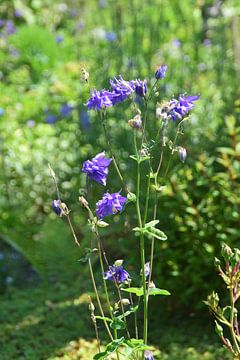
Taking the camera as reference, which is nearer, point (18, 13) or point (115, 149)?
point (115, 149)

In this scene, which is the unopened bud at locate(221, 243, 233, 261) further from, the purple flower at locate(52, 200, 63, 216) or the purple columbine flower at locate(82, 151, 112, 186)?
the purple flower at locate(52, 200, 63, 216)

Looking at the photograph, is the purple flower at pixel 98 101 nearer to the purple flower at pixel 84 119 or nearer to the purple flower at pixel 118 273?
the purple flower at pixel 118 273

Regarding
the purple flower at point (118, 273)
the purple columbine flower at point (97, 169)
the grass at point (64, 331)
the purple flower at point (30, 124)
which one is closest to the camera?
the purple columbine flower at point (97, 169)

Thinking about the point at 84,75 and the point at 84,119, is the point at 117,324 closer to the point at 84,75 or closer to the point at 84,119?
the point at 84,75

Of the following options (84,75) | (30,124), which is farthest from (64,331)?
(30,124)

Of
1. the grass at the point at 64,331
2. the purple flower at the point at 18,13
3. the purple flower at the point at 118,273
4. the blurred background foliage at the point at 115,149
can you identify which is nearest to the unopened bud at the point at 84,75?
the blurred background foliage at the point at 115,149

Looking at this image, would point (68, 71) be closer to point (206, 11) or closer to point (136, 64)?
point (206, 11)

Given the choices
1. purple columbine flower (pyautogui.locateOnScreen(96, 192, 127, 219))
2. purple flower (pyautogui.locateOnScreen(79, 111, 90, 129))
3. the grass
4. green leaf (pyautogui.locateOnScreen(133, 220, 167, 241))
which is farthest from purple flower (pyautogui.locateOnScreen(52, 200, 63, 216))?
purple flower (pyautogui.locateOnScreen(79, 111, 90, 129))
